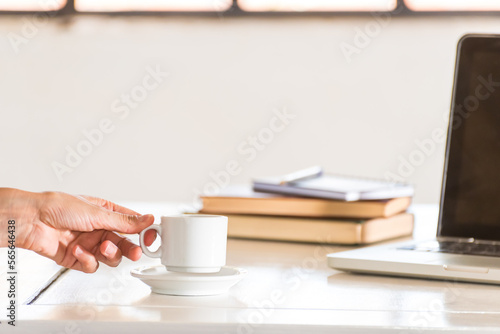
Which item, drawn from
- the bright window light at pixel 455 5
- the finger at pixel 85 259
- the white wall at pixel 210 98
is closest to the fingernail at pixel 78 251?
the finger at pixel 85 259

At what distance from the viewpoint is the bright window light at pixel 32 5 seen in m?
3.52

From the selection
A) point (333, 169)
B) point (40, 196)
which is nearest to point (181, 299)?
point (40, 196)

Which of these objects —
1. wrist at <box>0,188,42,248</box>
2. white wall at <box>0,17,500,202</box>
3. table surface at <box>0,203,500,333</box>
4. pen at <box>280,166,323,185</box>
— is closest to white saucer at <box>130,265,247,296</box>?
table surface at <box>0,203,500,333</box>

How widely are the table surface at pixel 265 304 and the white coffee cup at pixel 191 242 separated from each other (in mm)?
44

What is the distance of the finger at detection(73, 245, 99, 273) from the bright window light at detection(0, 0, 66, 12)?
9.74ft

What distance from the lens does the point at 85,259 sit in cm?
80

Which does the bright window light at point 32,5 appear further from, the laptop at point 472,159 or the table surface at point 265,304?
the laptop at point 472,159

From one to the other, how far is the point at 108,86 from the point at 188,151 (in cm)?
54

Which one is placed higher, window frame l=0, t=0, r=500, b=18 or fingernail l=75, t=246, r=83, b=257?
window frame l=0, t=0, r=500, b=18

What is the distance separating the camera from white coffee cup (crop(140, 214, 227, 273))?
72 centimetres

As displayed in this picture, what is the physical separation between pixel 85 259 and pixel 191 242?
15 cm

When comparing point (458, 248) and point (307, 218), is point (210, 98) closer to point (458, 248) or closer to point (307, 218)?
point (307, 218)

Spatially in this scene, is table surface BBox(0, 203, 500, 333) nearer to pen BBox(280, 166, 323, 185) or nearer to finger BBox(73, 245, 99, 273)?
finger BBox(73, 245, 99, 273)

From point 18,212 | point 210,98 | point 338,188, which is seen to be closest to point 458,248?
point 338,188
